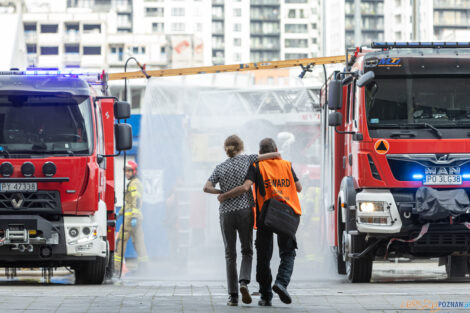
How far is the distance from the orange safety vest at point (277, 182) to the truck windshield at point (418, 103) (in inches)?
114

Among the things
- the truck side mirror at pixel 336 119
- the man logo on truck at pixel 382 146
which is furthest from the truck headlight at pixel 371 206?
the truck side mirror at pixel 336 119

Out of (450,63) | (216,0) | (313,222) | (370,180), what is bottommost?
(313,222)

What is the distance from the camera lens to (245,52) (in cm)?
14225

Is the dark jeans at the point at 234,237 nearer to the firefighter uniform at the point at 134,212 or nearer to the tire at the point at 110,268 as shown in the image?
the tire at the point at 110,268

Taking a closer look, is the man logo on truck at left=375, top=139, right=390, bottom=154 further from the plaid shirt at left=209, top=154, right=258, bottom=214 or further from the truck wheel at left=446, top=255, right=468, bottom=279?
the truck wheel at left=446, top=255, right=468, bottom=279

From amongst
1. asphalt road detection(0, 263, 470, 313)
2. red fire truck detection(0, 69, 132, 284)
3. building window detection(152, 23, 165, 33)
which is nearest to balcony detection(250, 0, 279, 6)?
building window detection(152, 23, 165, 33)

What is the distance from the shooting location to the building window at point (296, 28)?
470 ft

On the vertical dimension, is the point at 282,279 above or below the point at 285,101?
below

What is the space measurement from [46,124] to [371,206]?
4.14 meters

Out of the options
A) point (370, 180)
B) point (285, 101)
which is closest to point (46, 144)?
point (370, 180)

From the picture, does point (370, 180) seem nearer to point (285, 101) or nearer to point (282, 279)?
point (282, 279)

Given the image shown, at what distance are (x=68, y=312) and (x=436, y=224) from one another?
5.24 m

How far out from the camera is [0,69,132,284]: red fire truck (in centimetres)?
1234

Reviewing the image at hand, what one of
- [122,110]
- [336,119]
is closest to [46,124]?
[122,110]
